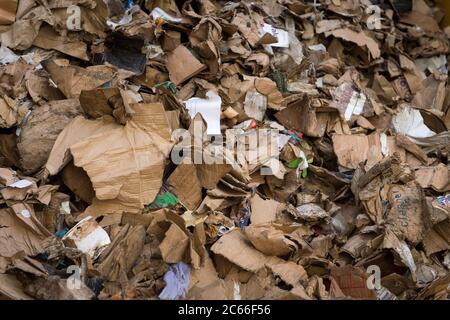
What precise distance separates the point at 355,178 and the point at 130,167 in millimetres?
1091

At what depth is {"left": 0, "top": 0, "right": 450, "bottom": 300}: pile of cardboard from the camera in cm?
221

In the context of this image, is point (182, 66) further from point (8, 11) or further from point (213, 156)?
point (8, 11)

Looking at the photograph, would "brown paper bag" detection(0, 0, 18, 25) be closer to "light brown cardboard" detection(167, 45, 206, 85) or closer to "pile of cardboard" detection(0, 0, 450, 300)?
"pile of cardboard" detection(0, 0, 450, 300)

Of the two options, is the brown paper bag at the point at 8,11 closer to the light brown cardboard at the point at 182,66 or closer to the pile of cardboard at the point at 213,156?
the pile of cardboard at the point at 213,156

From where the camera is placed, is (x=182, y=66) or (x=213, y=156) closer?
(x=213, y=156)

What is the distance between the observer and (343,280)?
2.26m

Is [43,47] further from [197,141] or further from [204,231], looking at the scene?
[204,231]

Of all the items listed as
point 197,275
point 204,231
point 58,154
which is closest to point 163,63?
point 58,154

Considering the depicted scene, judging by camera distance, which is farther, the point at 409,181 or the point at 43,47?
the point at 43,47

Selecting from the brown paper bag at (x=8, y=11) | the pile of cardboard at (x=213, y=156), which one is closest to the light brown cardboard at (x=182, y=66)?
the pile of cardboard at (x=213, y=156)

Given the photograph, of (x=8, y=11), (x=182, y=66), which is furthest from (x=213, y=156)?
(x=8, y=11)

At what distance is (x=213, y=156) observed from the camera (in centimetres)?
249

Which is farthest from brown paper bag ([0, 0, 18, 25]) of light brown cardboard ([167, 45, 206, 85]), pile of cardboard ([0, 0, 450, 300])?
light brown cardboard ([167, 45, 206, 85])
